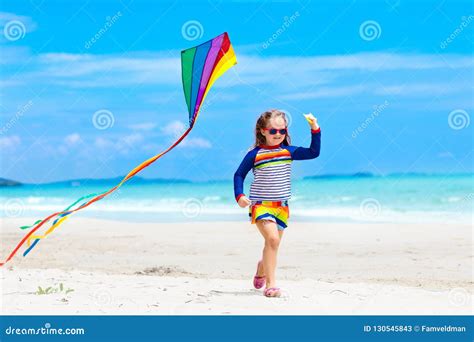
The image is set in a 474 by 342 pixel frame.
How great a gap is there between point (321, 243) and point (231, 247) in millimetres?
1563

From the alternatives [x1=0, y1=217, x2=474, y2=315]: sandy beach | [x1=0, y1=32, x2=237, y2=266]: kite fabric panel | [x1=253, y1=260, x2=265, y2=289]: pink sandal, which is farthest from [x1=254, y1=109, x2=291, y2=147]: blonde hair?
[x1=0, y1=217, x2=474, y2=315]: sandy beach

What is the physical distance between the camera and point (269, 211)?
6.19 m

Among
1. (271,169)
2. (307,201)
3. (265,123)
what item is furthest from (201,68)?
(307,201)

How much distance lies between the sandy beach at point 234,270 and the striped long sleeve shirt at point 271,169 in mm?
937

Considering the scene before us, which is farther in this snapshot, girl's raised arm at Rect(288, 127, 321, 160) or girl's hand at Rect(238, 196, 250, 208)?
girl's raised arm at Rect(288, 127, 321, 160)

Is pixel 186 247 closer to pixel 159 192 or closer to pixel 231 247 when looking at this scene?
pixel 231 247

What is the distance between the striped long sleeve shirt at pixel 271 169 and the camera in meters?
6.18

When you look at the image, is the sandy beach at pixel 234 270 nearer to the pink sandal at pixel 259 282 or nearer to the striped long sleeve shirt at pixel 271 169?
the pink sandal at pixel 259 282

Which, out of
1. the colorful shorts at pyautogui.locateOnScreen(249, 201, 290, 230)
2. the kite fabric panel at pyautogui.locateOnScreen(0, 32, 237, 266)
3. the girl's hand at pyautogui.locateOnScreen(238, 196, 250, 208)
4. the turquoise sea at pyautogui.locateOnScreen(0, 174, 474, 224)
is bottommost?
the girl's hand at pyautogui.locateOnScreen(238, 196, 250, 208)

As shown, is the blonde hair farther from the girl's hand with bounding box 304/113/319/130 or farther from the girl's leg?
the girl's leg

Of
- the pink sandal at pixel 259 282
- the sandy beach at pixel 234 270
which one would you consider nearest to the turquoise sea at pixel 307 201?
the sandy beach at pixel 234 270

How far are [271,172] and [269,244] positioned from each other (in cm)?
64

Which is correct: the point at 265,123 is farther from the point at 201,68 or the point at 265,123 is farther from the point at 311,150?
the point at 201,68

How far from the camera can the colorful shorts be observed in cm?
618
